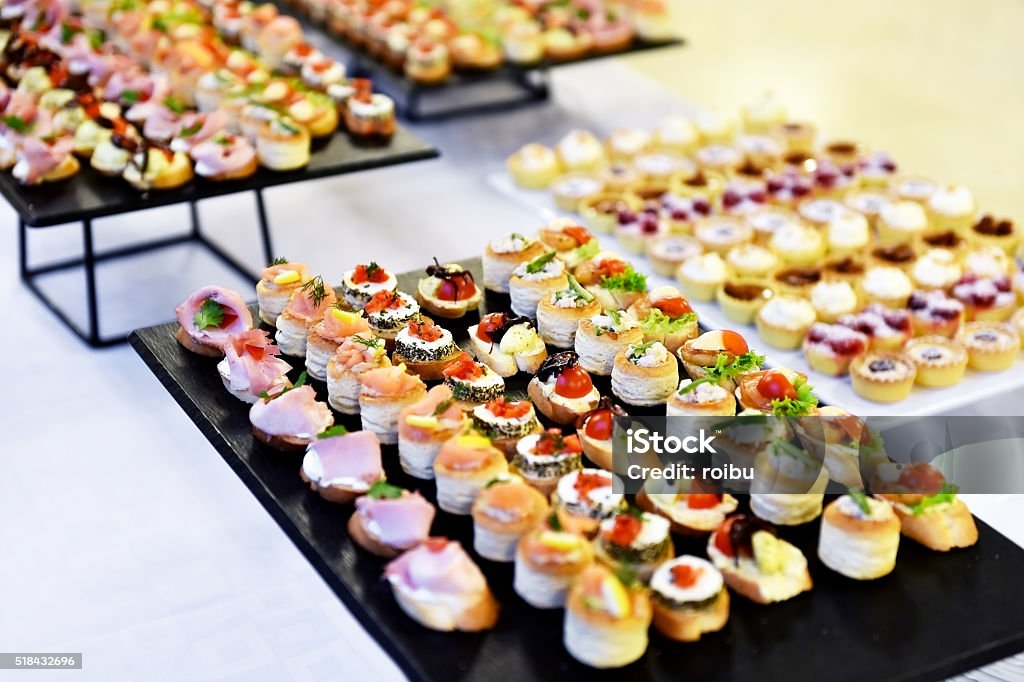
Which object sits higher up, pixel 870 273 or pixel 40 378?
pixel 870 273

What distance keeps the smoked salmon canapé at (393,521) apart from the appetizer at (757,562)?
0.64 m

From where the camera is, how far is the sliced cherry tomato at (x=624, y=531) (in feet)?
9.62

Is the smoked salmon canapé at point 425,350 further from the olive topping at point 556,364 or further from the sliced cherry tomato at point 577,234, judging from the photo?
the sliced cherry tomato at point 577,234

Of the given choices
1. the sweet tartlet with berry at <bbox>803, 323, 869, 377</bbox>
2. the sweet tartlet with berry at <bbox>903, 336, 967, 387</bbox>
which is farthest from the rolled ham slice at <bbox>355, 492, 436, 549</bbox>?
the sweet tartlet with berry at <bbox>903, 336, 967, 387</bbox>

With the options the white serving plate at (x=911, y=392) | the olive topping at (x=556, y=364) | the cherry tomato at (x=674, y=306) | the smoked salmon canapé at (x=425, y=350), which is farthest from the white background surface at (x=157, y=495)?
the cherry tomato at (x=674, y=306)

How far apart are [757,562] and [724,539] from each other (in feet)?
0.30

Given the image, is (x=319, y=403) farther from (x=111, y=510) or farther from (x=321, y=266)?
(x=321, y=266)

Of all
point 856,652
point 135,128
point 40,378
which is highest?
point 856,652

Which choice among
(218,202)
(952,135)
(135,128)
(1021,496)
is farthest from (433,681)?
(952,135)

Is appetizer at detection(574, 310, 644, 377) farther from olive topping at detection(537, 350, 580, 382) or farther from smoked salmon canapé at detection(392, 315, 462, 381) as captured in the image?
smoked salmon canapé at detection(392, 315, 462, 381)

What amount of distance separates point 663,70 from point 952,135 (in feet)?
6.35

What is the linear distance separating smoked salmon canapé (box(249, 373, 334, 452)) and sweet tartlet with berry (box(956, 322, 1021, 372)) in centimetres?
254

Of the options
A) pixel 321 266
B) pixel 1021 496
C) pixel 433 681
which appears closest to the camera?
pixel 433 681

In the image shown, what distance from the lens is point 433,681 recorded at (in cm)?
271
